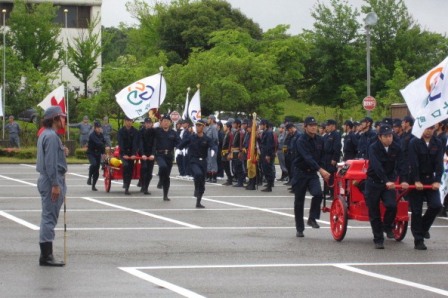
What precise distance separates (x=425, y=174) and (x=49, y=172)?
5.45m

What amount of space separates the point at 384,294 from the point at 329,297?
60cm

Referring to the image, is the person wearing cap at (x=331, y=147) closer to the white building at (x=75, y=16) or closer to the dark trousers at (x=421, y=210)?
the dark trousers at (x=421, y=210)

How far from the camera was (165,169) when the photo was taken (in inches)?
1000

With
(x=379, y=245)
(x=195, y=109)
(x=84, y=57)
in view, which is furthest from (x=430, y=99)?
(x=84, y=57)

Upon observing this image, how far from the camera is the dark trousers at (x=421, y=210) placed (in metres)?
15.7

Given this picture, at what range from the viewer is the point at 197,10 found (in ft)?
293

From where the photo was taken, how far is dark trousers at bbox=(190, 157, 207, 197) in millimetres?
23297

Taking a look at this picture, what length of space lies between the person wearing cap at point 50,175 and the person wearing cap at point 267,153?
16.3 meters

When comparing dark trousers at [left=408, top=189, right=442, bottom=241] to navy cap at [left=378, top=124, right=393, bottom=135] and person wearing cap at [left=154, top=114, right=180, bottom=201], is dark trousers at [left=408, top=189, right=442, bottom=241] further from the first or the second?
person wearing cap at [left=154, top=114, right=180, bottom=201]

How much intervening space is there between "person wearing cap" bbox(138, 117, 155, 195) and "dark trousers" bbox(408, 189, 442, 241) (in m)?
11.8

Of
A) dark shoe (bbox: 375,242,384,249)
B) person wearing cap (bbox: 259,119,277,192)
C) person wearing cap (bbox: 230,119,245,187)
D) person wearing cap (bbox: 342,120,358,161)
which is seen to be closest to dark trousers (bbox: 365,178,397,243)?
dark shoe (bbox: 375,242,384,249)

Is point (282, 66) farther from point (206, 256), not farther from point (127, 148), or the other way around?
point (206, 256)

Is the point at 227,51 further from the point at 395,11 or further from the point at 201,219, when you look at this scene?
the point at 201,219

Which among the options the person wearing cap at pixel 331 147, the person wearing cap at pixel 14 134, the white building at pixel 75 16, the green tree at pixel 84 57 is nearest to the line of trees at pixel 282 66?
the green tree at pixel 84 57
